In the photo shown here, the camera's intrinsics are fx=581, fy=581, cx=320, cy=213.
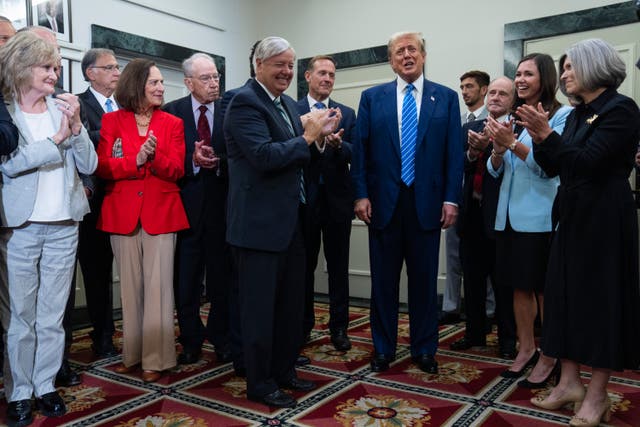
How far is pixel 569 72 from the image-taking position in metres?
2.19

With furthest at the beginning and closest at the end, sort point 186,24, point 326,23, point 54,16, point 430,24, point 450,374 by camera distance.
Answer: point 326,23 → point 186,24 → point 430,24 → point 54,16 → point 450,374

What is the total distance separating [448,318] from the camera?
3.98 meters

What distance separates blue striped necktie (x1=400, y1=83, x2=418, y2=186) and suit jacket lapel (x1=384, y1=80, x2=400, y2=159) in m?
0.03

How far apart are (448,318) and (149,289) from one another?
2122mm

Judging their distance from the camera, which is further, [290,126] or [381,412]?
[290,126]

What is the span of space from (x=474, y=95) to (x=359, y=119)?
49.2 inches

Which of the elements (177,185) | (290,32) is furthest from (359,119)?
(290,32)

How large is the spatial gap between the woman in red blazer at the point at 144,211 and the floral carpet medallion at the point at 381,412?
0.97 meters

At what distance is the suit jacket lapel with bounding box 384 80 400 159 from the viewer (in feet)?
9.32

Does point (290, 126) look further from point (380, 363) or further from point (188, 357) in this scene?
point (188, 357)

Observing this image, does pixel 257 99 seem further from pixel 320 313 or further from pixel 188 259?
pixel 320 313

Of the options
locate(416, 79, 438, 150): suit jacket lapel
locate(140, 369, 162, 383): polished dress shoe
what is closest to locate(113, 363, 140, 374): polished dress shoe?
locate(140, 369, 162, 383): polished dress shoe

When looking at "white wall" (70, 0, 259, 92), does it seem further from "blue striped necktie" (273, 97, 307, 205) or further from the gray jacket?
"blue striped necktie" (273, 97, 307, 205)

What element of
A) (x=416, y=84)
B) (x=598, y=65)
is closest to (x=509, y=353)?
(x=416, y=84)
